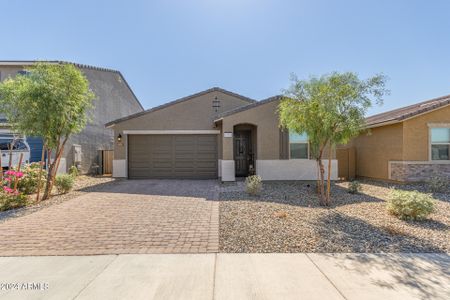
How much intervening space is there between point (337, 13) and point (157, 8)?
306 inches

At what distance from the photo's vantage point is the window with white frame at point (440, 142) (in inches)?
441

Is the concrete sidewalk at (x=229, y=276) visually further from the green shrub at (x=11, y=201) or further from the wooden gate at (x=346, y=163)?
the wooden gate at (x=346, y=163)

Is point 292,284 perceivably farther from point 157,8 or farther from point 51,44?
point 51,44

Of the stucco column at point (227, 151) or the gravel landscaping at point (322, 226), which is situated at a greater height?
the stucco column at point (227, 151)

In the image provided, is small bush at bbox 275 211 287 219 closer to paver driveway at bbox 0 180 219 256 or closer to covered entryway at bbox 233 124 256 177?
paver driveway at bbox 0 180 219 256

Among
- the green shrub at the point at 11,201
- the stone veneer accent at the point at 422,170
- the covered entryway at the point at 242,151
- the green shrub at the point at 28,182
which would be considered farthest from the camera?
the covered entryway at the point at 242,151

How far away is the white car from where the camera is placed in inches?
523

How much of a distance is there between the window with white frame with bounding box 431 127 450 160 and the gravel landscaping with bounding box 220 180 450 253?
11.6 feet

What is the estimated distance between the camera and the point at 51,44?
42.5 feet

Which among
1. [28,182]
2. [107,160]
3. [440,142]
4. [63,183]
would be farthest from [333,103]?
[107,160]

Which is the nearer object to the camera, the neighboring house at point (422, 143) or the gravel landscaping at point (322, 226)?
the gravel landscaping at point (322, 226)

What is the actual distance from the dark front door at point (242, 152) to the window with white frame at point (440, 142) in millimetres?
8735

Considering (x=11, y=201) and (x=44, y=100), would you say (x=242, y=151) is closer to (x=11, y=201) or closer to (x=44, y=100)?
(x=44, y=100)

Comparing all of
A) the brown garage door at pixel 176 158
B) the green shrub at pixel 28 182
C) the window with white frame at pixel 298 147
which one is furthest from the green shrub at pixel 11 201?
the window with white frame at pixel 298 147
